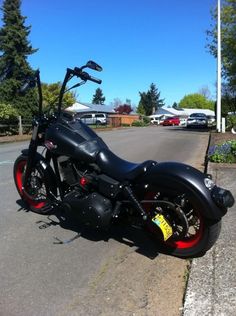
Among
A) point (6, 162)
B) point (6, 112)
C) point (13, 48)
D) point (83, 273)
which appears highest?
point (13, 48)

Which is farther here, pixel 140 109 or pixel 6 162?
pixel 140 109

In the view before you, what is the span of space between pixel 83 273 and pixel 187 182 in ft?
4.52

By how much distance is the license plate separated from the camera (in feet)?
14.9

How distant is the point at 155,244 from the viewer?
508cm

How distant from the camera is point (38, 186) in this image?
634 centimetres

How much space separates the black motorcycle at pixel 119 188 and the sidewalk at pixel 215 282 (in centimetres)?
21

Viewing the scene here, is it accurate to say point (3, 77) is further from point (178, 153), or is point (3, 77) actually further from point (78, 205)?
point (78, 205)

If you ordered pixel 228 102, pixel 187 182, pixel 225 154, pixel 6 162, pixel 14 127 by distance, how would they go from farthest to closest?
pixel 228 102 < pixel 14 127 < pixel 6 162 < pixel 225 154 < pixel 187 182

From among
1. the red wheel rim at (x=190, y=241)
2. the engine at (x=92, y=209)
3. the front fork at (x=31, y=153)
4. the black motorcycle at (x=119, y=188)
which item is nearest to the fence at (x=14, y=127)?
the front fork at (x=31, y=153)

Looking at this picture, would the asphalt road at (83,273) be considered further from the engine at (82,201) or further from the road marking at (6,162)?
the road marking at (6,162)

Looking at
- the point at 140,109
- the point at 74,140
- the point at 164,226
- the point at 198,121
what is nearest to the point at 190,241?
the point at 164,226

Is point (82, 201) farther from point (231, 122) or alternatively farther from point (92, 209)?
point (231, 122)

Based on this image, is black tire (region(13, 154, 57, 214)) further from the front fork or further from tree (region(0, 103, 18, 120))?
tree (region(0, 103, 18, 120))

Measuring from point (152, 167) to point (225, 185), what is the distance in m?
3.68
